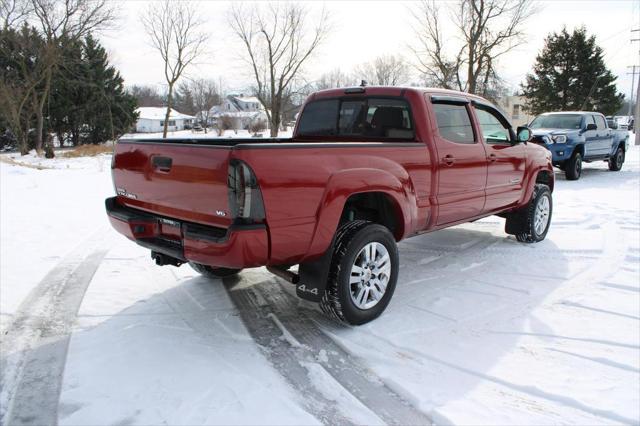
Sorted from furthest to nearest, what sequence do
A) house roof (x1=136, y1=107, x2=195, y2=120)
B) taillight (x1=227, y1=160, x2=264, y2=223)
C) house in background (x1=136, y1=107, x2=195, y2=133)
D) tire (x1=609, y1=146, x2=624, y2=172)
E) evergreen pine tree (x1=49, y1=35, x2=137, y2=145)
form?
house roof (x1=136, y1=107, x2=195, y2=120) < house in background (x1=136, y1=107, x2=195, y2=133) < evergreen pine tree (x1=49, y1=35, x2=137, y2=145) < tire (x1=609, y1=146, x2=624, y2=172) < taillight (x1=227, y1=160, x2=264, y2=223)

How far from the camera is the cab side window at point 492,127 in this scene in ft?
17.3

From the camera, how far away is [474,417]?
2.52 meters

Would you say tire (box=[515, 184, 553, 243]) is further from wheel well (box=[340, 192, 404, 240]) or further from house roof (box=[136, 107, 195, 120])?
house roof (box=[136, 107, 195, 120])

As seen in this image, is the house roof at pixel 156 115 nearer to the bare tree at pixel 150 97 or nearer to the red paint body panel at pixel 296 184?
the bare tree at pixel 150 97

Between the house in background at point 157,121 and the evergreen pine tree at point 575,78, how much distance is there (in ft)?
200

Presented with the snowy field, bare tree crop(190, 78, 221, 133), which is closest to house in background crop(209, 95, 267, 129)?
bare tree crop(190, 78, 221, 133)

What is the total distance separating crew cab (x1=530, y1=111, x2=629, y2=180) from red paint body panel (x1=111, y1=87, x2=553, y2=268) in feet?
29.4

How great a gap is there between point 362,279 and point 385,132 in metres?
1.54

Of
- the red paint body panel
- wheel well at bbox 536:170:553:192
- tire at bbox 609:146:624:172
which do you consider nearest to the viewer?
the red paint body panel

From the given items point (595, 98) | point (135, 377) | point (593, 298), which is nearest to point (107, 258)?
point (135, 377)

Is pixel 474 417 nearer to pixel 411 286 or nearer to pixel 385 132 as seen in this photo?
pixel 411 286

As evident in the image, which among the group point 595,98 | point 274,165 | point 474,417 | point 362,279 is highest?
point 595,98

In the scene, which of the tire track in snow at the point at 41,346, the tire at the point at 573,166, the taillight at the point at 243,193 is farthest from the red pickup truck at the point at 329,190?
the tire at the point at 573,166

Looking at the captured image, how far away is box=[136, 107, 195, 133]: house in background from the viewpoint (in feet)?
275
